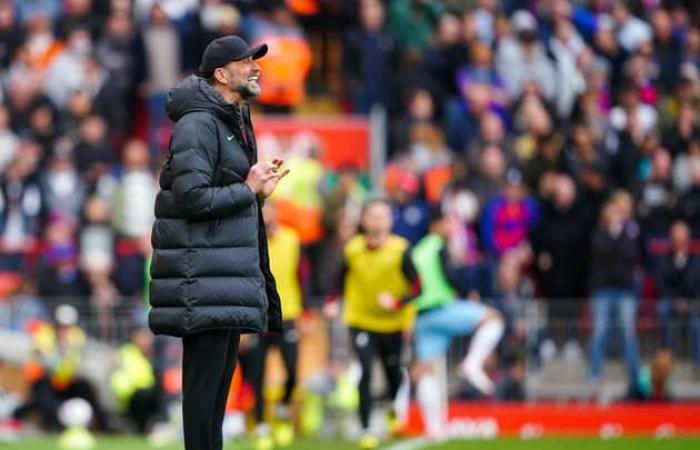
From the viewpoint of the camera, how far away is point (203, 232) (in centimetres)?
989

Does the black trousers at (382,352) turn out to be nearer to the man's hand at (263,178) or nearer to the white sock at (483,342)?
the white sock at (483,342)

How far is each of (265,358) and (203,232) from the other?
8166mm

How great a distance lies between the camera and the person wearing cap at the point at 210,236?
981 centimetres

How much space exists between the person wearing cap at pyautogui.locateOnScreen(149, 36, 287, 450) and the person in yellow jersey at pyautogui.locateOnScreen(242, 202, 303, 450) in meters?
7.59

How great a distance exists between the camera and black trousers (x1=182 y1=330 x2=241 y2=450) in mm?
9953

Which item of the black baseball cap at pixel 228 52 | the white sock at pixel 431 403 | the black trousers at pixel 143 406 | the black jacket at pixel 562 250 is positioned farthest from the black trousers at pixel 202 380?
the black jacket at pixel 562 250

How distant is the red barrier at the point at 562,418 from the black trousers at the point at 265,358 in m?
2.36

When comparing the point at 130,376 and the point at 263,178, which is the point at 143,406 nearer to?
the point at 130,376

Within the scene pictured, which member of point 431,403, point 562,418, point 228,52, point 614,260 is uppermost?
point 228,52

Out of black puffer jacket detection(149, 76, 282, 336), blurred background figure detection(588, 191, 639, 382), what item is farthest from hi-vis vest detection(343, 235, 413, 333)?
black puffer jacket detection(149, 76, 282, 336)

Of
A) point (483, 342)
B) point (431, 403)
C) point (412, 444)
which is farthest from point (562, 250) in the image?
point (412, 444)

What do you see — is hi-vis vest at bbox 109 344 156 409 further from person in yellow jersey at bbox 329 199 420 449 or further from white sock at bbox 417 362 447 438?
person in yellow jersey at bbox 329 199 420 449

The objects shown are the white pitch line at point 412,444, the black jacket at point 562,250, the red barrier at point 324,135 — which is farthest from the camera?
the red barrier at point 324,135

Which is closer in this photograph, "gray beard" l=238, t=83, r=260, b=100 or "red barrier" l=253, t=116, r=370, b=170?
"gray beard" l=238, t=83, r=260, b=100
